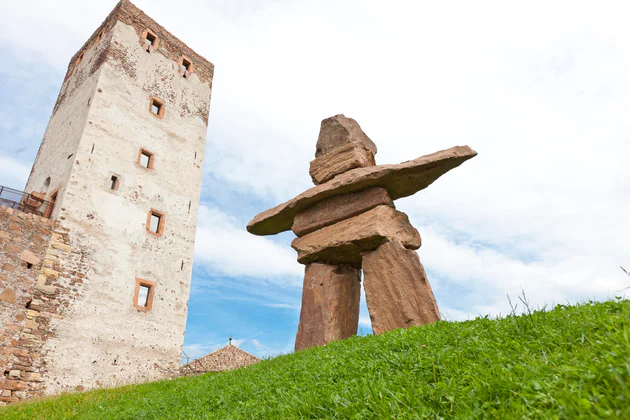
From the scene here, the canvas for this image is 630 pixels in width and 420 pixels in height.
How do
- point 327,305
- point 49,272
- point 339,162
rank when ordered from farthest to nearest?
point 49,272
point 339,162
point 327,305

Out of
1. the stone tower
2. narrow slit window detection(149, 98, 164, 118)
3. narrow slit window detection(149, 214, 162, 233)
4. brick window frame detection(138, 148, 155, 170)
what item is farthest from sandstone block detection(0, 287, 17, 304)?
narrow slit window detection(149, 98, 164, 118)

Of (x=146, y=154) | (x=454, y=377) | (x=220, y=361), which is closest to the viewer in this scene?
(x=454, y=377)

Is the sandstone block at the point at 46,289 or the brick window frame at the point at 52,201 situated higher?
the brick window frame at the point at 52,201

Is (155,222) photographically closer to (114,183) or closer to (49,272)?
(114,183)

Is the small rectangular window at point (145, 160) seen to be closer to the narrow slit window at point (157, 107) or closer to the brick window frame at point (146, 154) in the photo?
the brick window frame at point (146, 154)

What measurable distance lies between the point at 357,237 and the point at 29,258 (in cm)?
1253

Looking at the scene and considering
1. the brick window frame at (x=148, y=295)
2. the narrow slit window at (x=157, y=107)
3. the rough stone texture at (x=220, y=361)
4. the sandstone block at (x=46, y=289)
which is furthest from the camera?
the narrow slit window at (x=157, y=107)

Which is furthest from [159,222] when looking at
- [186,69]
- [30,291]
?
[186,69]

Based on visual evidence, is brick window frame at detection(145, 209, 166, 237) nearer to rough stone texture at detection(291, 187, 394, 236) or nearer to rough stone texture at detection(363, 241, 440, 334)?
rough stone texture at detection(291, 187, 394, 236)

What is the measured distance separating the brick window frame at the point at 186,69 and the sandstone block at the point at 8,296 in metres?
14.1

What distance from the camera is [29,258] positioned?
14.3m

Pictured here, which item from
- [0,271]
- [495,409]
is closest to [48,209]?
[0,271]

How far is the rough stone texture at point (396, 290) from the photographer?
23.8 ft

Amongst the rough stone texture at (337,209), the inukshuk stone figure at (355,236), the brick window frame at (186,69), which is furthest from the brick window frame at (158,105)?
the rough stone texture at (337,209)
